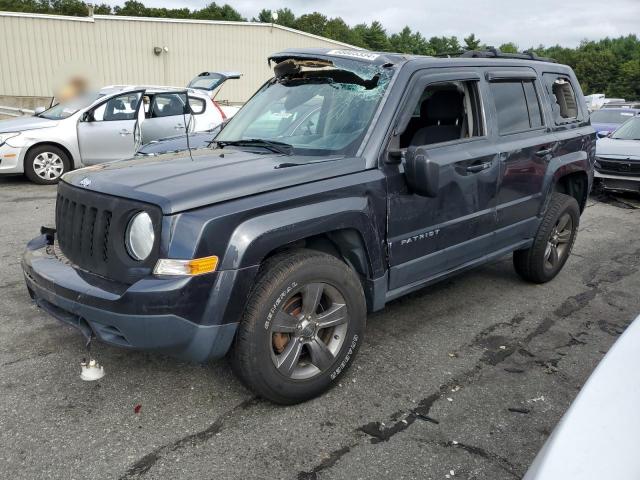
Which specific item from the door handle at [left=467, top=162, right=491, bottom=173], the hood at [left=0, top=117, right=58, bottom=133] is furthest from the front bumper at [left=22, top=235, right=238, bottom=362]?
the hood at [left=0, top=117, right=58, bottom=133]

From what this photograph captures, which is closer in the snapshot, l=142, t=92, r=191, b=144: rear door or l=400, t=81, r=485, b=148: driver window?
l=400, t=81, r=485, b=148: driver window

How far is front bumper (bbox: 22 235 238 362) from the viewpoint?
8.62 ft

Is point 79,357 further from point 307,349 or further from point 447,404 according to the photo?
point 447,404

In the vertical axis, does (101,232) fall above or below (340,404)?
above

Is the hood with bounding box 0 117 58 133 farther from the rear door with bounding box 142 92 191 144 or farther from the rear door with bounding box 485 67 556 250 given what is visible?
the rear door with bounding box 485 67 556 250

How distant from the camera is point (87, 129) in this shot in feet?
31.7

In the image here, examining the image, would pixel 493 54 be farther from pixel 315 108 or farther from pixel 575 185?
pixel 315 108

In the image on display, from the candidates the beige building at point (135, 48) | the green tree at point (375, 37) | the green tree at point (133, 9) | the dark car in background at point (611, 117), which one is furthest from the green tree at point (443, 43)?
the dark car in background at point (611, 117)

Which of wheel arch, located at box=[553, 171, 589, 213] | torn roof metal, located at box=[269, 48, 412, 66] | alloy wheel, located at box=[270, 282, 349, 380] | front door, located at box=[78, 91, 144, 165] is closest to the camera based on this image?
alloy wheel, located at box=[270, 282, 349, 380]

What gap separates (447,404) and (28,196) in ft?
24.9

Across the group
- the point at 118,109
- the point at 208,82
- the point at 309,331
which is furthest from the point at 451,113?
the point at 208,82

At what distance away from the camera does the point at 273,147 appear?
3629mm

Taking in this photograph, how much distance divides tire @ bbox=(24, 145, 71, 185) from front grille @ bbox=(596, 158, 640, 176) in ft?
30.2

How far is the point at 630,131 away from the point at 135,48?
20.3 meters
